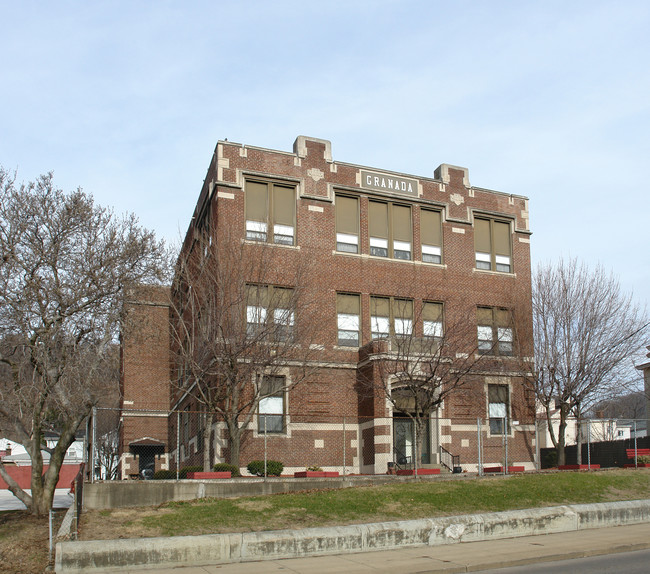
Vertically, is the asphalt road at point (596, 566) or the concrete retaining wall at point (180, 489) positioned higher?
the concrete retaining wall at point (180, 489)

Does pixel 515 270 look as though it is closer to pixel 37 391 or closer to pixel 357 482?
pixel 357 482

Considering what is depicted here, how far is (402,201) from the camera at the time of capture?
3153cm

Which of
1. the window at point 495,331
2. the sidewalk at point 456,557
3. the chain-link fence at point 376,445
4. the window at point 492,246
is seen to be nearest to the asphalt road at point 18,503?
the chain-link fence at point 376,445

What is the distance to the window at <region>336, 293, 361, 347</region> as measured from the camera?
96.7 ft

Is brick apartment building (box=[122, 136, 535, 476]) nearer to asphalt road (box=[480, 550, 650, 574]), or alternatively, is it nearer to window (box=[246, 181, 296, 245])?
window (box=[246, 181, 296, 245])

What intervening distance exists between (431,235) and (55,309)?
17.6m

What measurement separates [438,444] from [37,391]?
1520cm

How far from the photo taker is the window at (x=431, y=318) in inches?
1208

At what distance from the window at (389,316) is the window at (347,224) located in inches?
93.1

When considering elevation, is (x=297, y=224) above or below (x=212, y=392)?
above

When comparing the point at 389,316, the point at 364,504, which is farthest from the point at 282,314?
the point at 364,504

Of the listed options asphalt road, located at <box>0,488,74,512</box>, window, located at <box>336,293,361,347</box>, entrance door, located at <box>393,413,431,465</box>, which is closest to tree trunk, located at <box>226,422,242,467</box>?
entrance door, located at <box>393,413,431,465</box>

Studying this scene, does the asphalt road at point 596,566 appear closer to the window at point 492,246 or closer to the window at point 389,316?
the window at point 389,316

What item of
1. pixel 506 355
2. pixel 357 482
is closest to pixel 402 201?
pixel 506 355
